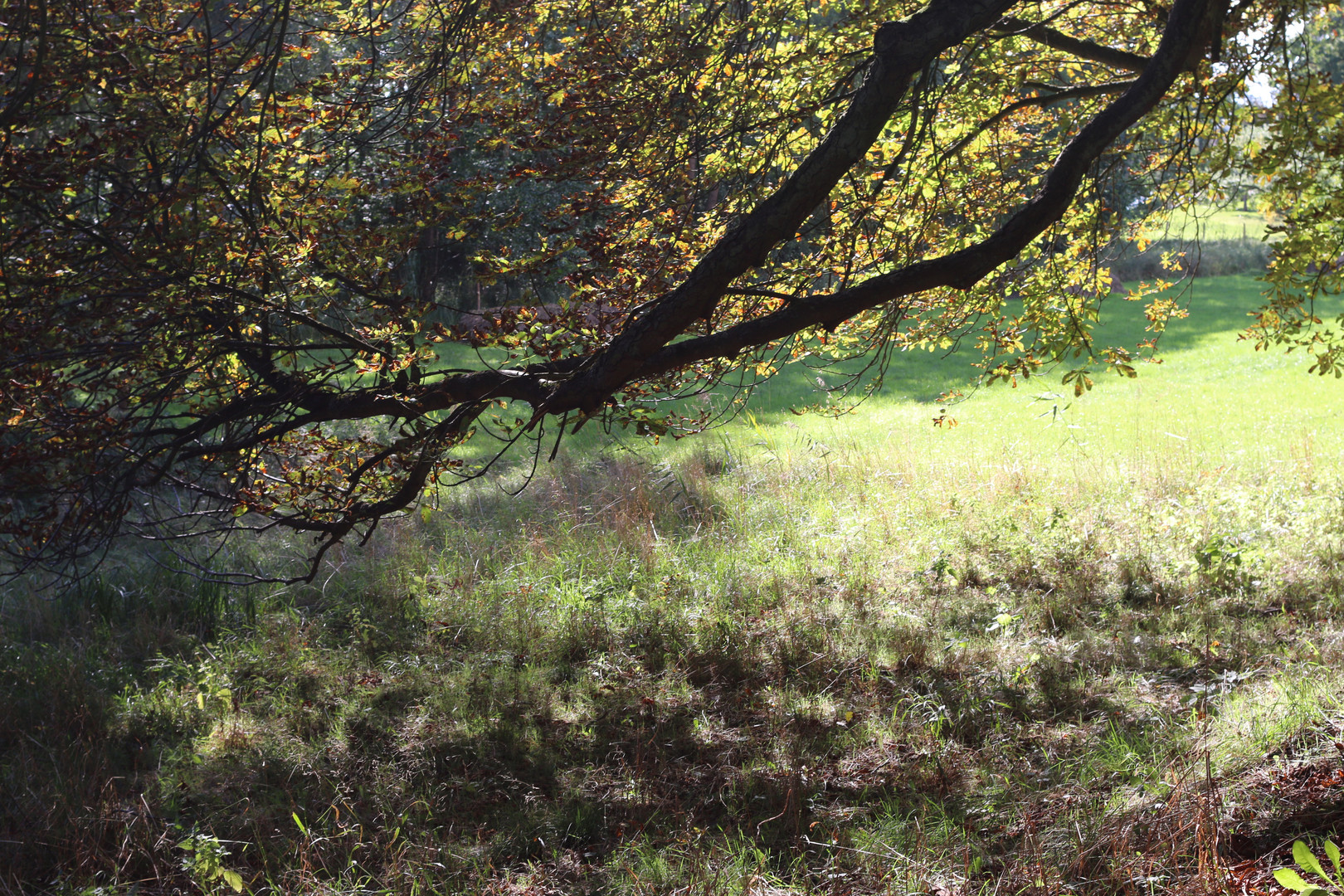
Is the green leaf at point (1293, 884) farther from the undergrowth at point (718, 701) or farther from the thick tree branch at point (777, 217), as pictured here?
the thick tree branch at point (777, 217)

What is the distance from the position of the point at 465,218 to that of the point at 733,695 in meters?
3.17

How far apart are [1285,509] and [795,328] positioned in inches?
242

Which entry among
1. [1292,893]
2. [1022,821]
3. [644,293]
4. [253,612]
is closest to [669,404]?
[253,612]

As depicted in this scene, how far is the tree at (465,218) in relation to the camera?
378cm

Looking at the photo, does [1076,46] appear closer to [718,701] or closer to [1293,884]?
[718,701]

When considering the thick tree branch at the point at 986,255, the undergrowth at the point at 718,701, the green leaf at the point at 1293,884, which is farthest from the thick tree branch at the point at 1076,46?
Answer: the green leaf at the point at 1293,884

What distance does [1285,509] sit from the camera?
772 cm

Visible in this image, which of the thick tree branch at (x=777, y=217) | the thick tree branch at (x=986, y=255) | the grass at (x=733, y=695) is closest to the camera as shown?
the thick tree branch at (x=777, y=217)

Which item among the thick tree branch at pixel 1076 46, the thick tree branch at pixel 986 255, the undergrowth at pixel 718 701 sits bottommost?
the undergrowth at pixel 718 701

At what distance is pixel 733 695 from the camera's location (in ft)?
18.7

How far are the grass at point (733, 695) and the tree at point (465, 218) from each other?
136 centimetres

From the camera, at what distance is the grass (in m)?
3.98

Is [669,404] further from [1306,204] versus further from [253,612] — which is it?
[1306,204]

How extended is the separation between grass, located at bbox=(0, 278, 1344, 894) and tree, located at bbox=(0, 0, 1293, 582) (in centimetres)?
136
